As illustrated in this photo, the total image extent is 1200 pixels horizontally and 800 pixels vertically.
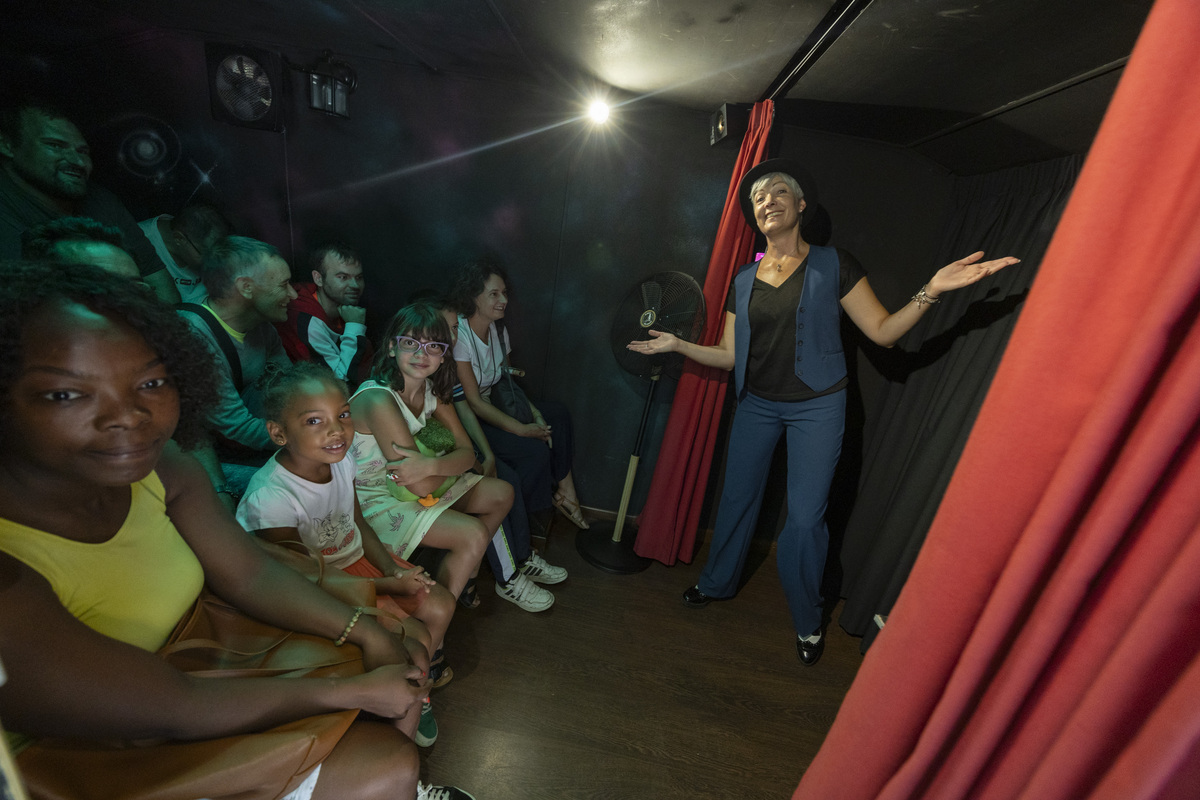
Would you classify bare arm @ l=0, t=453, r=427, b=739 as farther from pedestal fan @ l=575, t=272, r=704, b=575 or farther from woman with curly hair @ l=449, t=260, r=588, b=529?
pedestal fan @ l=575, t=272, r=704, b=575

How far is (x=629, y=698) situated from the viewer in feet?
6.64

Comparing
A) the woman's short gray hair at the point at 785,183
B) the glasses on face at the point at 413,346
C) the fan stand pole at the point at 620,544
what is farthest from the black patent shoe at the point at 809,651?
A: the glasses on face at the point at 413,346

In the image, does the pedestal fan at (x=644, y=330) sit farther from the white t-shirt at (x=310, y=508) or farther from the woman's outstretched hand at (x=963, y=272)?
the white t-shirt at (x=310, y=508)

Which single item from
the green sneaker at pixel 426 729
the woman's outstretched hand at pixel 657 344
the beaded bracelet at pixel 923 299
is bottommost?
the green sneaker at pixel 426 729

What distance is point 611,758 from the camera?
1784 mm

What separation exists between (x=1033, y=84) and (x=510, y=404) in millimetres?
2698

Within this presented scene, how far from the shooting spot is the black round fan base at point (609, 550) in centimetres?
283

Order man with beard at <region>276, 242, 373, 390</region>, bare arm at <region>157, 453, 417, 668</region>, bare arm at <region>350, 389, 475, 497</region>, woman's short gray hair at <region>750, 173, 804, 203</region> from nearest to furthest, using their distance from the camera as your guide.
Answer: bare arm at <region>157, 453, 417, 668</region>
bare arm at <region>350, 389, 475, 497</region>
woman's short gray hair at <region>750, 173, 804, 203</region>
man with beard at <region>276, 242, 373, 390</region>

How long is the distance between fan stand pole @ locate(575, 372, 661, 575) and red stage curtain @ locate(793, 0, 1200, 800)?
218 cm

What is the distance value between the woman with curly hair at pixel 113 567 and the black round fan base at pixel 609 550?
1794 millimetres

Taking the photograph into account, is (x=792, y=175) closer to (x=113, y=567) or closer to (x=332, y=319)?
(x=113, y=567)

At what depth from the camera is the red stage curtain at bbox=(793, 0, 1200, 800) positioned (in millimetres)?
458

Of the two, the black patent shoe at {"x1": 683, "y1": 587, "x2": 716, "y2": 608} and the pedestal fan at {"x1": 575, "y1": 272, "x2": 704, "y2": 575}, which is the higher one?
the pedestal fan at {"x1": 575, "y1": 272, "x2": 704, "y2": 575}


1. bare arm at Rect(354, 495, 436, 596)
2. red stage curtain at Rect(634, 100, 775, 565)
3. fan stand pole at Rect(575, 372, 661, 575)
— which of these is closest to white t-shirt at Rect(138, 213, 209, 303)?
bare arm at Rect(354, 495, 436, 596)
